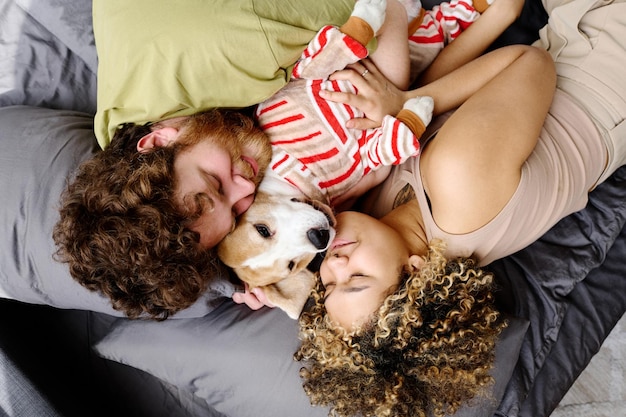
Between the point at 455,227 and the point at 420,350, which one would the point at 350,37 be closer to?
the point at 455,227

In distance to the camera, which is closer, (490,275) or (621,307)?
(490,275)

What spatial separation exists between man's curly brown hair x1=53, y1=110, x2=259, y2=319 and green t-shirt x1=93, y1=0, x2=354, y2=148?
0.09 m

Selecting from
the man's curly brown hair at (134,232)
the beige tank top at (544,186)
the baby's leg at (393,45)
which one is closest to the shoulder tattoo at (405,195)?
the beige tank top at (544,186)

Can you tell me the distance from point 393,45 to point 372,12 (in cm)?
15


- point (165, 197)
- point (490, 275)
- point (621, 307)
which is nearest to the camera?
point (165, 197)

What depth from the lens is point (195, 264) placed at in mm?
1120

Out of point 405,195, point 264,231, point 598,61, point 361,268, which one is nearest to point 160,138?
point 264,231

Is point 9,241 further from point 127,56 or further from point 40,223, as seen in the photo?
point 127,56

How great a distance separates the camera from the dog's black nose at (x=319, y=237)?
45.3 inches

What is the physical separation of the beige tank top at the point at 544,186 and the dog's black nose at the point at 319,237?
0.85ft

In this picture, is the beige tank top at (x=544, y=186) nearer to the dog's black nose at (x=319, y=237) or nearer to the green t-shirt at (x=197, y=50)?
the dog's black nose at (x=319, y=237)

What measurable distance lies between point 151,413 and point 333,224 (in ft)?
2.74

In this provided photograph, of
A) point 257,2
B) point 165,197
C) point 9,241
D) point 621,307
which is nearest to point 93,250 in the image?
point 165,197

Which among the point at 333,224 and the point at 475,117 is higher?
the point at 475,117
